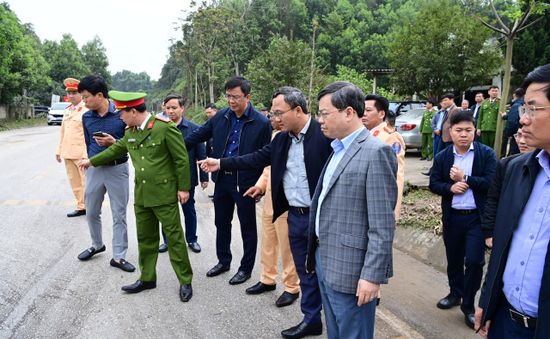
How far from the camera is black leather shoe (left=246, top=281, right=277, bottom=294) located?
4031 mm

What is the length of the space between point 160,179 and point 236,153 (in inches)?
33.0

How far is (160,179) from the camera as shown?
3.91 metres

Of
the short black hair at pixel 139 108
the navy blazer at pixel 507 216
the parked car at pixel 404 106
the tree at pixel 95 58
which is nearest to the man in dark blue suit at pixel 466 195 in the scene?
the navy blazer at pixel 507 216

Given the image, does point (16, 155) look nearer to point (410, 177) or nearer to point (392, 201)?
point (410, 177)

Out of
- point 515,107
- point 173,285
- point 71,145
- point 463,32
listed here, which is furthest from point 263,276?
point 463,32

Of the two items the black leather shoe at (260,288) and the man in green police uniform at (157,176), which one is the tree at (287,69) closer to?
the man in green police uniform at (157,176)

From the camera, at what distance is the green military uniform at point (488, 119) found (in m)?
9.00

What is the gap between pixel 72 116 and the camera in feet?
21.5

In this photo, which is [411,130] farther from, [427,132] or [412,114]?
[427,132]

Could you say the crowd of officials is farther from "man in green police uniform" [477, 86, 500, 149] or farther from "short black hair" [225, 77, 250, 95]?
"man in green police uniform" [477, 86, 500, 149]

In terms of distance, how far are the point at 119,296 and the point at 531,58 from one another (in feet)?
55.5

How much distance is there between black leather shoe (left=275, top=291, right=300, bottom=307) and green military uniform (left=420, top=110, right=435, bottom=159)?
27.6ft

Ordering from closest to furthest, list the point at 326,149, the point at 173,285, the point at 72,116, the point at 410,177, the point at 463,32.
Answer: the point at 326,149 → the point at 173,285 → the point at 72,116 → the point at 410,177 → the point at 463,32

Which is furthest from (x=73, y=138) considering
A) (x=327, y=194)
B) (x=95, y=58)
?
(x=95, y=58)
